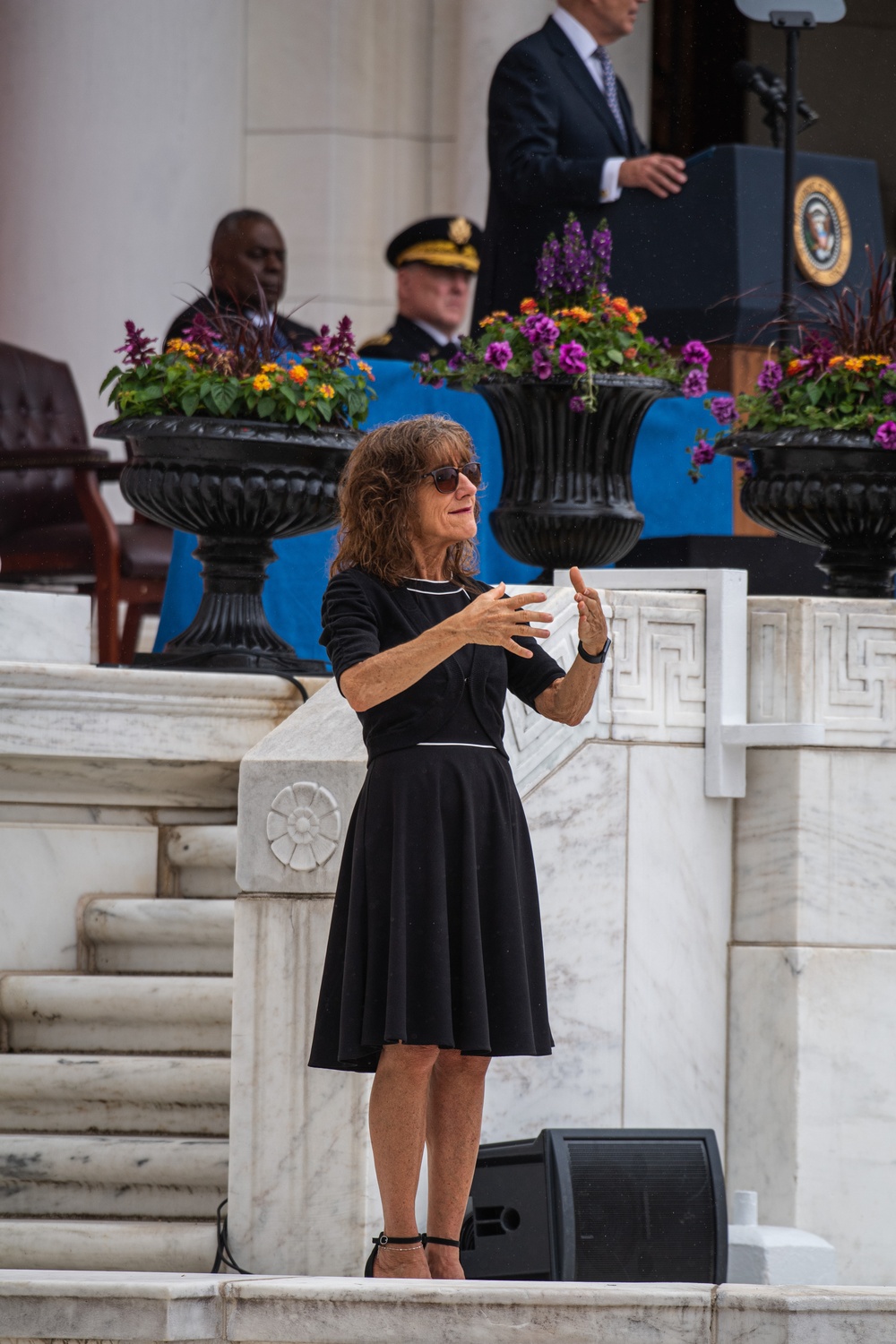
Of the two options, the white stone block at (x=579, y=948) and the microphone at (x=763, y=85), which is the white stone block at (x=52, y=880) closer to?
the white stone block at (x=579, y=948)

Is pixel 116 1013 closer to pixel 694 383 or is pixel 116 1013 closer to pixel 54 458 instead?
pixel 694 383

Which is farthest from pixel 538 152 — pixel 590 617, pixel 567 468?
pixel 590 617

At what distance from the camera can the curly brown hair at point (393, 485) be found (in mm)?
3078

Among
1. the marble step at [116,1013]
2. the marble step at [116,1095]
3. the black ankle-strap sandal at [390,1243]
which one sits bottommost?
the black ankle-strap sandal at [390,1243]

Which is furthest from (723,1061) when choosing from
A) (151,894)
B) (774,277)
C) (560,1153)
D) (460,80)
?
(460,80)

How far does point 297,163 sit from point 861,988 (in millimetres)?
6127

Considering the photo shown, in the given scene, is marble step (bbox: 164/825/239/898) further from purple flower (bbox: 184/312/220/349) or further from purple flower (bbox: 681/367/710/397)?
purple flower (bbox: 681/367/710/397)

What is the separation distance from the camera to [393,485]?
3088 millimetres

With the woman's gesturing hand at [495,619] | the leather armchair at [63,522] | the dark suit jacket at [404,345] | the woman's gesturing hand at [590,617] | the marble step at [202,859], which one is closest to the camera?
the woman's gesturing hand at [495,619]

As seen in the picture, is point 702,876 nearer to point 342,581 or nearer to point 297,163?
point 342,581

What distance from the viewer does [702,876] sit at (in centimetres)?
427

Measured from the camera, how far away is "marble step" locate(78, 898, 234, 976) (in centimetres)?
430

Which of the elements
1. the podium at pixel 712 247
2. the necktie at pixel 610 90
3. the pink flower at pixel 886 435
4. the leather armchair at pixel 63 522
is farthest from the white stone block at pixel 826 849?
the necktie at pixel 610 90

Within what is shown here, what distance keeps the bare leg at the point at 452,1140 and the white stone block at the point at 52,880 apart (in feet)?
5.04
